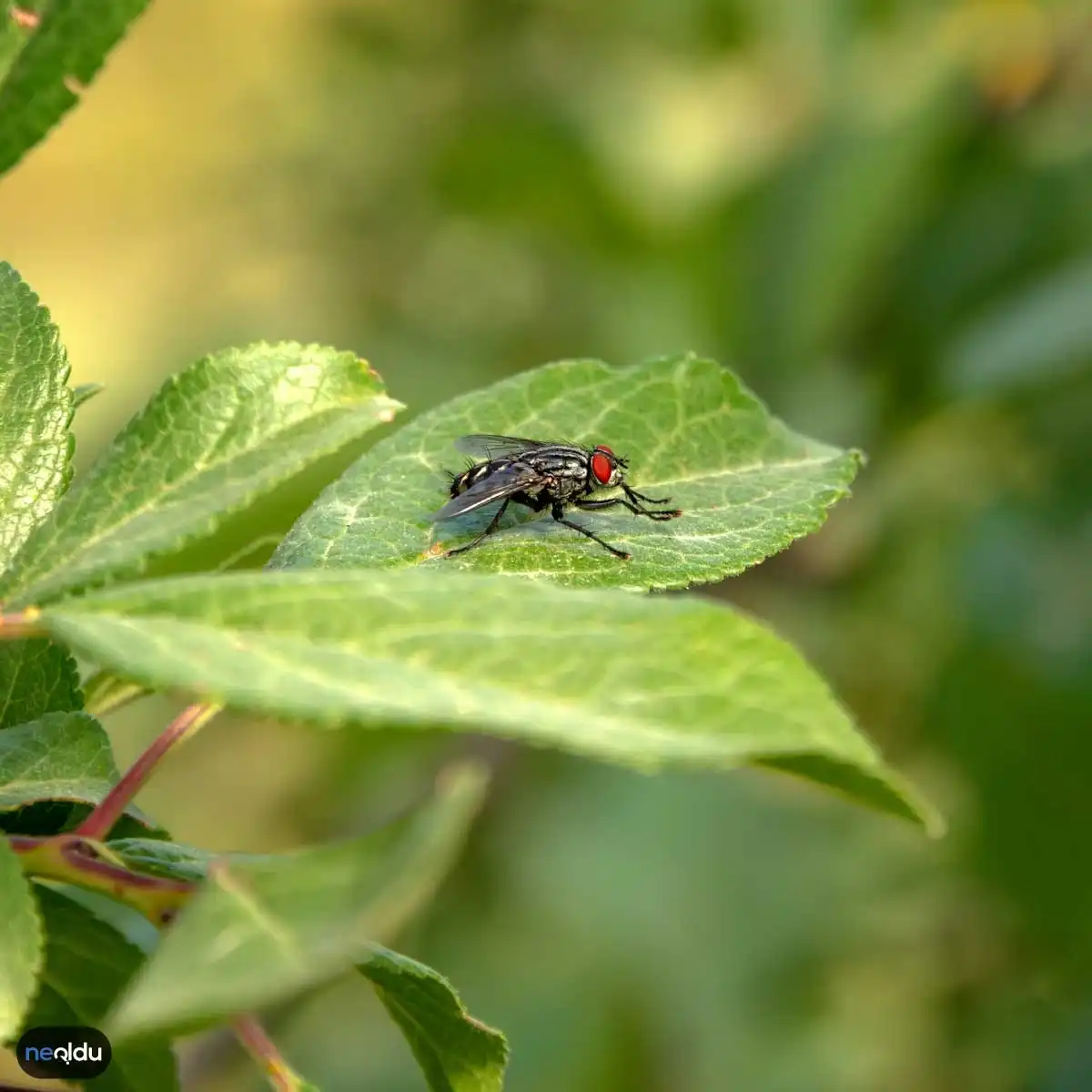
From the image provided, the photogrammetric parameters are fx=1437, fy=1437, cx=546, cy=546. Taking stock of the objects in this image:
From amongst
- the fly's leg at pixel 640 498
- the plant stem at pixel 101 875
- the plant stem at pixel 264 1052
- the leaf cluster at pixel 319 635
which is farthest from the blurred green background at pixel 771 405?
the plant stem at pixel 101 875

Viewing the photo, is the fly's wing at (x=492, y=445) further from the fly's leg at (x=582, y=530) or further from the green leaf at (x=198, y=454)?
the green leaf at (x=198, y=454)

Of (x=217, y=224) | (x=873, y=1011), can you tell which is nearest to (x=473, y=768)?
(x=873, y=1011)

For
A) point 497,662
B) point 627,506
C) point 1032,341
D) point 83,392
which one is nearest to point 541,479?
point 627,506

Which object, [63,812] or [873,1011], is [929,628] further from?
[63,812]

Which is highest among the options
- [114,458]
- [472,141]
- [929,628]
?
[472,141]

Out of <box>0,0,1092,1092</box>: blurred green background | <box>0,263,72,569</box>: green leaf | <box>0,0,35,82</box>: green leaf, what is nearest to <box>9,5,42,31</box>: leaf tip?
<box>0,0,35,82</box>: green leaf
